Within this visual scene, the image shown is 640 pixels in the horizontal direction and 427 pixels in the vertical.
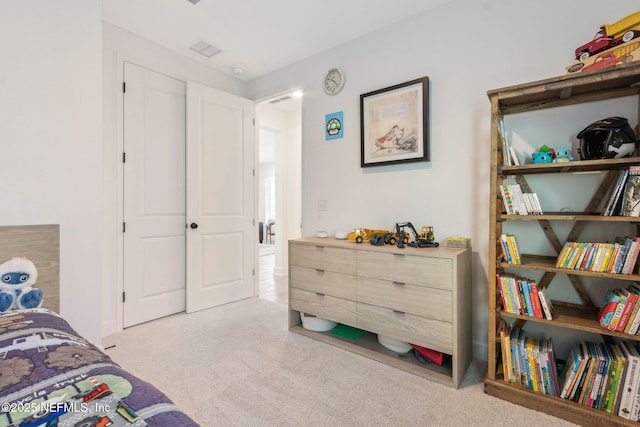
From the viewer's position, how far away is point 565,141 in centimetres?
182

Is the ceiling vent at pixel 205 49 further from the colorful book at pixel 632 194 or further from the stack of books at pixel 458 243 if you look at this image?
the colorful book at pixel 632 194

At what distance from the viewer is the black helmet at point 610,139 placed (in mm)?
1493

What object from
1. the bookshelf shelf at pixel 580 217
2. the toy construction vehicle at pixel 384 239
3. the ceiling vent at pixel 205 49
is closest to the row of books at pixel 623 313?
the bookshelf shelf at pixel 580 217

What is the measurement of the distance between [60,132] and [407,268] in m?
2.46

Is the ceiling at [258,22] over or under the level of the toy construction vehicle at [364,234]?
over

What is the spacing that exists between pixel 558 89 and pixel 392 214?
1.31m

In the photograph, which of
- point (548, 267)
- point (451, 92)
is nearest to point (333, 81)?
point (451, 92)

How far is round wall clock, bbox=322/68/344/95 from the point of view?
280 centimetres

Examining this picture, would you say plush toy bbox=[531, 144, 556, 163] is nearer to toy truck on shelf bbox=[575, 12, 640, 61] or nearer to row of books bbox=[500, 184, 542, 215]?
row of books bbox=[500, 184, 542, 215]

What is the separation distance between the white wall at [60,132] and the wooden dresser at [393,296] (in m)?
1.54

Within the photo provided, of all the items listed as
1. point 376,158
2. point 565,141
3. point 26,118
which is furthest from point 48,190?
point 565,141

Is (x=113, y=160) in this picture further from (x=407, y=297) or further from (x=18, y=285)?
(x=407, y=297)

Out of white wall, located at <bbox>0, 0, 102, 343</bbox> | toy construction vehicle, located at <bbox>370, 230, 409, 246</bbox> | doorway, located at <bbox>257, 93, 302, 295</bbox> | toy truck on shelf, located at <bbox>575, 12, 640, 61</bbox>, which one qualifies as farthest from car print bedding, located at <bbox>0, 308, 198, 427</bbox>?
doorway, located at <bbox>257, 93, 302, 295</bbox>

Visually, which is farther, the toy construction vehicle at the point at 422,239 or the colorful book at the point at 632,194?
the toy construction vehicle at the point at 422,239
